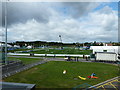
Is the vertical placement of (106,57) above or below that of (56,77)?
above

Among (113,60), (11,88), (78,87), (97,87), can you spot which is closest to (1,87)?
(11,88)

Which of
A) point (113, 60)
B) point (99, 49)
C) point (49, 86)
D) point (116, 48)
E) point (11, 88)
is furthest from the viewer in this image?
point (99, 49)

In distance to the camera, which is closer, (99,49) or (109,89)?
(109,89)

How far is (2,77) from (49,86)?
25.1 feet

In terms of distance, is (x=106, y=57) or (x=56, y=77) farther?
(x=106, y=57)

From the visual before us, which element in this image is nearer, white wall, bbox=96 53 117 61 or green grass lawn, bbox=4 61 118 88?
green grass lawn, bbox=4 61 118 88

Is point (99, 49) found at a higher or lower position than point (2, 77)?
higher

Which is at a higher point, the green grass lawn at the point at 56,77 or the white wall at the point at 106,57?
the white wall at the point at 106,57

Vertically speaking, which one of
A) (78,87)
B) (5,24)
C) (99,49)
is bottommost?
(78,87)

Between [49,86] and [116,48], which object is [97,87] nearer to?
[49,86]

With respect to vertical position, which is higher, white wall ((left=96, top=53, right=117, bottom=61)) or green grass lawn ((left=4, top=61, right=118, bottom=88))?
white wall ((left=96, top=53, right=117, bottom=61))

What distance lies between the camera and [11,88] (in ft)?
32.8

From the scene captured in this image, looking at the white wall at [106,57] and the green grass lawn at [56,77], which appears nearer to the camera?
the green grass lawn at [56,77]

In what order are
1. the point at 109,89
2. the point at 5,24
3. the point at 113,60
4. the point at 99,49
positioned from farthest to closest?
the point at 99,49
the point at 113,60
the point at 5,24
the point at 109,89
